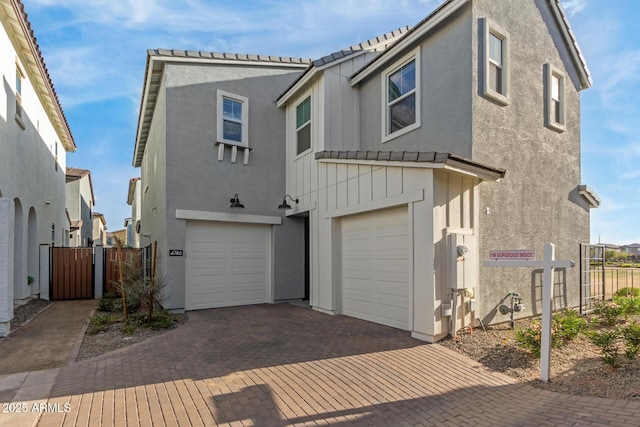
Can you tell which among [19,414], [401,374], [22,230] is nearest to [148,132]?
[22,230]

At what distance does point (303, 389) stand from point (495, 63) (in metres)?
7.60

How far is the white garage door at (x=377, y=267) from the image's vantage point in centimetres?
740

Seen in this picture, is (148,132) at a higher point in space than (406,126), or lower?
higher

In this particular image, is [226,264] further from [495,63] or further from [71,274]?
[495,63]

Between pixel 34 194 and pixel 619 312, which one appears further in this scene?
pixel 34 194

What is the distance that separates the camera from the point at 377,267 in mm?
8047

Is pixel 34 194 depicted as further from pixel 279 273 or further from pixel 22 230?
pixel 279 273

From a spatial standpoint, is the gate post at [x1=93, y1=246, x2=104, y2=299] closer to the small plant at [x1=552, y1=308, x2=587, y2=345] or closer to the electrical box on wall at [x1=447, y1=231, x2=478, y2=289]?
the electrical box on wall at [x1=447, y1=231, x2=478, y2=289]

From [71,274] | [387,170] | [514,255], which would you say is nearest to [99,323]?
[71,274]

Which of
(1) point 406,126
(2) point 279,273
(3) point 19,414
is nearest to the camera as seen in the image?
(3) point 19,414

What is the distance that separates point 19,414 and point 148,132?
12886 mm

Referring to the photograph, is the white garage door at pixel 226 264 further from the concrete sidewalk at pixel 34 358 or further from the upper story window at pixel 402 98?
the upper story window at pixel 402 98

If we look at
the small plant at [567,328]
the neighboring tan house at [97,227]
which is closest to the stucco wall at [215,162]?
the small plant at [567,328]

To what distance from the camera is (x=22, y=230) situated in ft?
33.6
